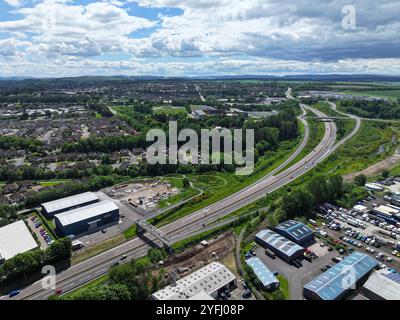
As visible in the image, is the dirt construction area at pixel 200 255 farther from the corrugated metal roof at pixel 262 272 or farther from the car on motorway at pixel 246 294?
the car on motorway at pixel 246 294

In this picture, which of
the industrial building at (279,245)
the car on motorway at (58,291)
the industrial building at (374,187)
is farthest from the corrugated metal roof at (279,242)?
the industrial building at (374,187)

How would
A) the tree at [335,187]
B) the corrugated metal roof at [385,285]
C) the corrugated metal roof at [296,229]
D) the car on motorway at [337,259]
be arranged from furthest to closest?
the tree at [335,187], the corrugated metal roof at [296,229], the car on motorway at [337,259], the corrugated metal roof at [385,285]

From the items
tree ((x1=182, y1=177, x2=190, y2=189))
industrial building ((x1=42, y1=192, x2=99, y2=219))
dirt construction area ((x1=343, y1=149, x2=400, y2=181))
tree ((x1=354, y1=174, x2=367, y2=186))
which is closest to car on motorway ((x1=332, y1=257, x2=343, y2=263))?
tree ((x1=354, y1=174, x2=367, y2=186))

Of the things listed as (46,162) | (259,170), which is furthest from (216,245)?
(46,162)

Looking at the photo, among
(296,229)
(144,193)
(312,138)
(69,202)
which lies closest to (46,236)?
(69,202)

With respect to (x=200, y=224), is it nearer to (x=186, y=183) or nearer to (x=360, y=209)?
(x=186, y=183)
